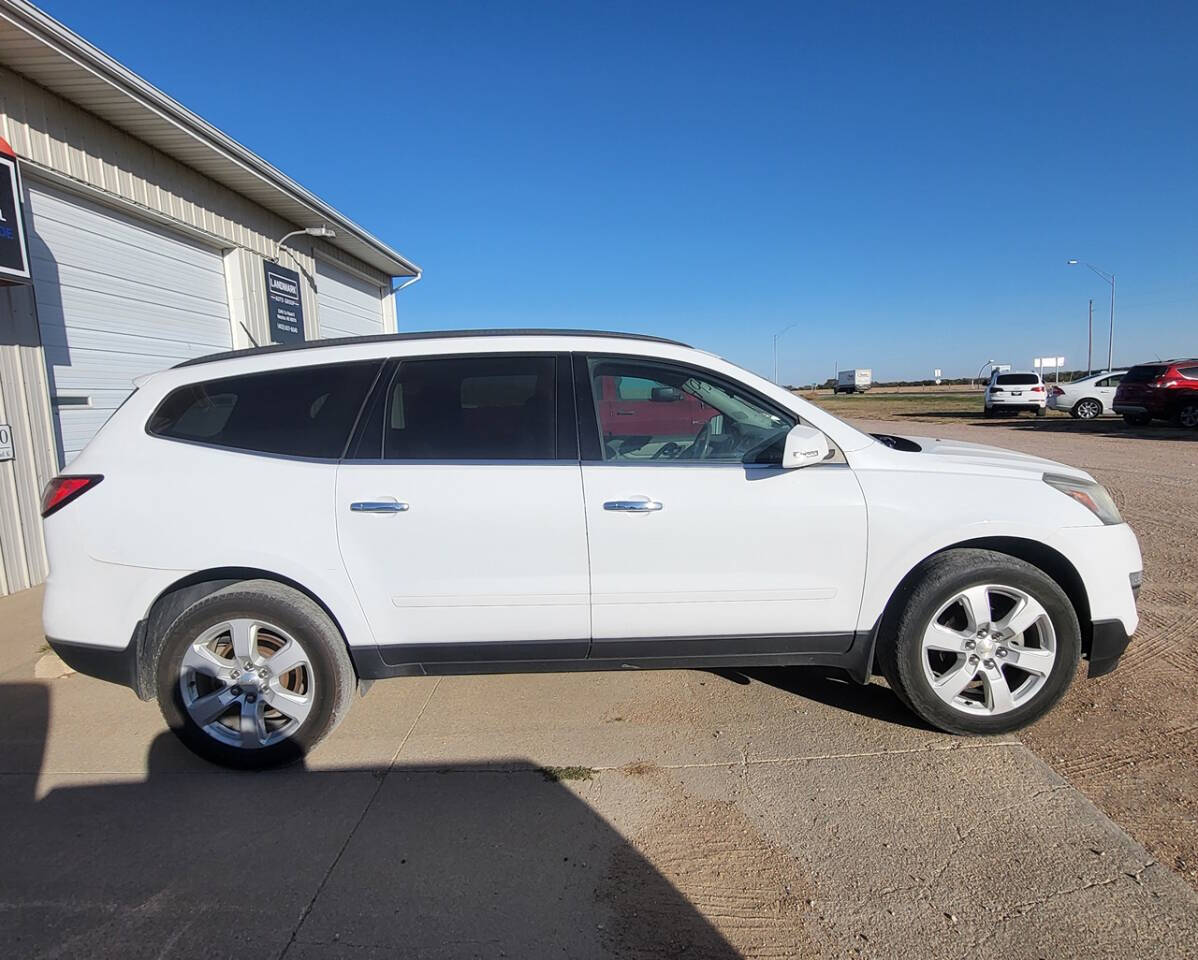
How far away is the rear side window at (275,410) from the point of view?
2.87 metres

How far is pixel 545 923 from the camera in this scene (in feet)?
6.68

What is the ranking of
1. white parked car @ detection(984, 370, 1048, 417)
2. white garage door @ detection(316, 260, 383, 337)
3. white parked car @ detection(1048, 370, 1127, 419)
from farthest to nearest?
white parked car @ detection(984, 370, 1048, 417), white parked car @ detection(1048, 370, 1127, 419), white garage door @ detection(316, 260, 383, 337)

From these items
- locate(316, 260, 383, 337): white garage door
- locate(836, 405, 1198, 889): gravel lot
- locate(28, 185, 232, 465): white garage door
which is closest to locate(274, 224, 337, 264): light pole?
locate(316, 260, 383, 337): white garage door

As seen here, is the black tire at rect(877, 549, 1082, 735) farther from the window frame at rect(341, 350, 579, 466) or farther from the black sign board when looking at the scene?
the black sign board

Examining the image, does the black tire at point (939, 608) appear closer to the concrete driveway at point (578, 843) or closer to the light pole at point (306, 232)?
the concrete driveway at point (578, 843)

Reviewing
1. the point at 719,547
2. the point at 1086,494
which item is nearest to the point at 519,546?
the point at 719,547

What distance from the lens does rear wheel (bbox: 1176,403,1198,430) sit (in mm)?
16016

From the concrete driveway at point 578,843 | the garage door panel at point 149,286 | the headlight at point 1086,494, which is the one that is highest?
the garage door panel at point 149,286

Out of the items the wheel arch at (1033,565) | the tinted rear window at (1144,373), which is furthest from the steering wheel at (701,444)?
the tinted rear window at (1144,373)

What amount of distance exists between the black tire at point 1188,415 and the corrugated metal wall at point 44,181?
67.3 feet

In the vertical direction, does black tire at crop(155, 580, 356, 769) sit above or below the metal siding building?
below

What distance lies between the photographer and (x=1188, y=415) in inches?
635

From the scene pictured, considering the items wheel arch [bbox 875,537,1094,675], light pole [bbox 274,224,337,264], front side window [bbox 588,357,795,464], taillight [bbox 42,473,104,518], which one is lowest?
wheel arch [bbox 875,537,1094,675]

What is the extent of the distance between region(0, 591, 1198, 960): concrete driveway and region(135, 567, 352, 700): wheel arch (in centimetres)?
50
